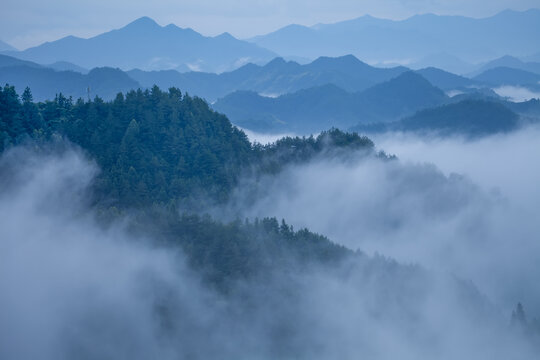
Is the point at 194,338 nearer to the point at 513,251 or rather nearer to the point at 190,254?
the point at 190,254

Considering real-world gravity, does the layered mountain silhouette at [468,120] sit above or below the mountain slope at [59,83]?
below

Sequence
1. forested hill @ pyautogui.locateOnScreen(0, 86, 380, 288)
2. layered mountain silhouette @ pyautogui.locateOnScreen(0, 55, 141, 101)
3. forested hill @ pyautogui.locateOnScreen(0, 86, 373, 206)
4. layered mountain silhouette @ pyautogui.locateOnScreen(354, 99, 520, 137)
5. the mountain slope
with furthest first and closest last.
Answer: the mountain slope, layered mountain silhouette @ pyautogui.locateOnScreen(0, 55, 141, 101), layered mountain silhouette @ pyautogui.locateOnScreen(354, 99, 520, 137), forested hill @ pyautogui.locateOnScreen(0, 86, 373, 206), forested hill @ pyautogui.locateOnScreen(0, 86, 380, 288)

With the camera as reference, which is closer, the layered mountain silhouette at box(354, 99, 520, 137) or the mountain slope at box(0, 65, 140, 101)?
the layered mountain silhouette at box(354, 99, 520, 137)

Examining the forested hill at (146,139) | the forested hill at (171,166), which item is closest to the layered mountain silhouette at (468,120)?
the forested hill at (171,166)

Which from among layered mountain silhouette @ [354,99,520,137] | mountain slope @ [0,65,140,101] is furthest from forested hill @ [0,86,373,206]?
mountain slope @ [0,65,140,101]

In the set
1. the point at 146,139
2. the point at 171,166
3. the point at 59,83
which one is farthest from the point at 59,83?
the point at 171,166

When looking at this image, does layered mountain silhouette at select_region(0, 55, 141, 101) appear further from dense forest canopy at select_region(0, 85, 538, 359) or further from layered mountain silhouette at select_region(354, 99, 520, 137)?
dense forest canopy at select_region(0, 85, 538, 359)

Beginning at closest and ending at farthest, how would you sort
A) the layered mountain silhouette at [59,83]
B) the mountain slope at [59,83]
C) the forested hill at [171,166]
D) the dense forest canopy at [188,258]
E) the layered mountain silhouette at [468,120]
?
the dense forest canopy at [188,258], the forested hill at [171,166], the layered mountain silhouette at [468,120], the layered mountain silhouette at [59,83], the mountain slope at [59,83]

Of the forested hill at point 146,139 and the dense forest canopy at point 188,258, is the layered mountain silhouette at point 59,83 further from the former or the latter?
the dense forest canopy at point 188,258
